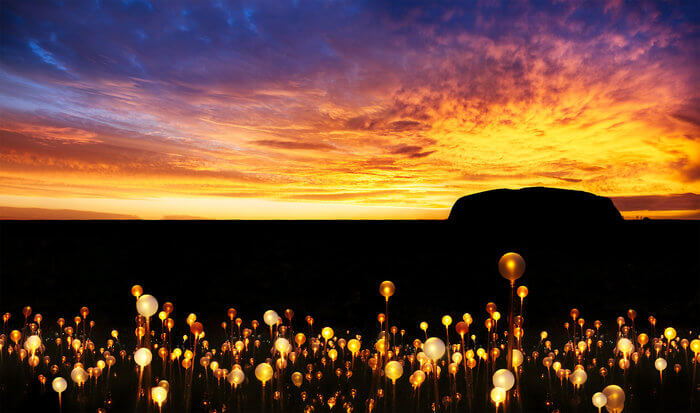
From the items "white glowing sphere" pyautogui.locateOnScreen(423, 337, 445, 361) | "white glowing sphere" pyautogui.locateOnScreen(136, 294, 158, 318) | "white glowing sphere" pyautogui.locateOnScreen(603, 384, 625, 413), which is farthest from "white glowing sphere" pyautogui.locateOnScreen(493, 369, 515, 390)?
Answer: "white glowing sphere" pyautogui.locateOnScreen(136, 294, 158, 318)

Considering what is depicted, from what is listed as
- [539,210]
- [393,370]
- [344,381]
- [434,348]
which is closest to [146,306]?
[393,370]

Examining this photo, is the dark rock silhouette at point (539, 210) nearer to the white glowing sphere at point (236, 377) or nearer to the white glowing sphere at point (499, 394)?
the white glowing sphere at point (499, 394)

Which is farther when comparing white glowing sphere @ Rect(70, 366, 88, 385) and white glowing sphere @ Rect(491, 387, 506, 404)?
white glowing sphere @ Rect(70, 366, 88, 385)

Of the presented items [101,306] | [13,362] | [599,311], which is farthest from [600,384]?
[101,306]

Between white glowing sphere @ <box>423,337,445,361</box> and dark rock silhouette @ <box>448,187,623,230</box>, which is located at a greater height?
dark rock silhouette @ <box>448,187,623,230</box>

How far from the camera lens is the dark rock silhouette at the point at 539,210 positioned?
133375mm

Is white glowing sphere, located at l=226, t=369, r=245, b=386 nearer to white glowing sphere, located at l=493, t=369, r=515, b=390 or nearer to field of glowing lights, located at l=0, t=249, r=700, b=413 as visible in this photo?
field of glowing lights, located at l=0, t=249, r=700, b=413

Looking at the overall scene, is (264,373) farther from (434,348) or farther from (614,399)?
(614,399)

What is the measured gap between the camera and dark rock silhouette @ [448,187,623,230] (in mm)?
133375

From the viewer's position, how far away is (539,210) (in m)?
136

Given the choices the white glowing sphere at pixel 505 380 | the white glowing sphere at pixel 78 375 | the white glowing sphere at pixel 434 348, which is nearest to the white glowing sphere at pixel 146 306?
the white glowing sphere at pixel 78 375

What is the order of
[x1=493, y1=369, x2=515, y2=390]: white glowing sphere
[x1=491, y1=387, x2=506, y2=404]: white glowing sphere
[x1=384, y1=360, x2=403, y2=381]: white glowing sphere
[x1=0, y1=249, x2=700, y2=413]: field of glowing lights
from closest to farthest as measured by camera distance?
[x1=493, y1=369, x2=515, y2=390]: white glowing sphere < [x1=491, y1=387, x2=506, y2=404]: white glowing sphere < [x1=384, y1=360, x2=403, y2=381]: white glowing sphere < [x1=0, y1=249, x2=700, y2=413]: field of glowing lights

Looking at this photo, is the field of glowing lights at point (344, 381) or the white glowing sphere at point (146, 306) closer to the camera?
the white glowing sphere at point (146, 306)

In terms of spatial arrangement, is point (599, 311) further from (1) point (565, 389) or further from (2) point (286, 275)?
(2) point (286, 275)
